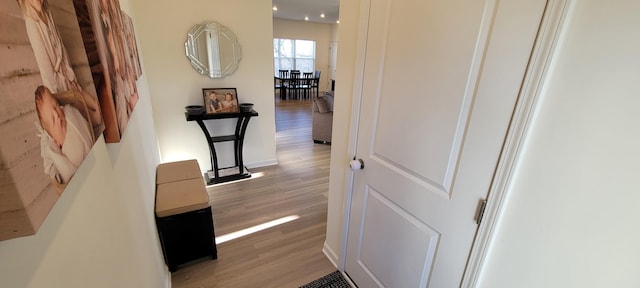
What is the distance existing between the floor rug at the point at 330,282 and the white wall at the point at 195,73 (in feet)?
7.02

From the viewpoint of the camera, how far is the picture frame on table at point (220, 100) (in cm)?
306

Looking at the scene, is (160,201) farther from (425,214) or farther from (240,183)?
(425,214)

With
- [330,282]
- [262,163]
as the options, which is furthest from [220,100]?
[330,282]

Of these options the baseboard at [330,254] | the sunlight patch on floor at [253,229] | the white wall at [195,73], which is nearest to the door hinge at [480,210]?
the baseboard at [330,254]

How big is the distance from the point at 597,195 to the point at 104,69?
1.45 m

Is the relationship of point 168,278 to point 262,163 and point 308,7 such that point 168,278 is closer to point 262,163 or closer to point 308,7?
point 262,163

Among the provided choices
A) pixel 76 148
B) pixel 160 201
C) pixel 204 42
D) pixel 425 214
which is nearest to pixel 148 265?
pixel 160 201

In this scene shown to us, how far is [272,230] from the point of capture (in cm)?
243

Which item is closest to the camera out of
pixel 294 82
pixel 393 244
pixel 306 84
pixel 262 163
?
pixel 393 244

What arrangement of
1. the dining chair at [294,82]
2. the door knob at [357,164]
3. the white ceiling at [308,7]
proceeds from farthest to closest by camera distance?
the dining chair at [294,82] < the white ceiling at [308,7] < the door knob at [357,164]

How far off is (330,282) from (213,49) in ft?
8.89

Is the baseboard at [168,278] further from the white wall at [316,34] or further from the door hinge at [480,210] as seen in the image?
the white wall at [316,34]

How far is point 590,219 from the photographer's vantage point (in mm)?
744

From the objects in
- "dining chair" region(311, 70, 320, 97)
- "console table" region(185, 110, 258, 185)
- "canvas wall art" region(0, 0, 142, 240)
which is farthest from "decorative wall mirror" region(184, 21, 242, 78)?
"dining chair" region(311, 70, 320, 97)
